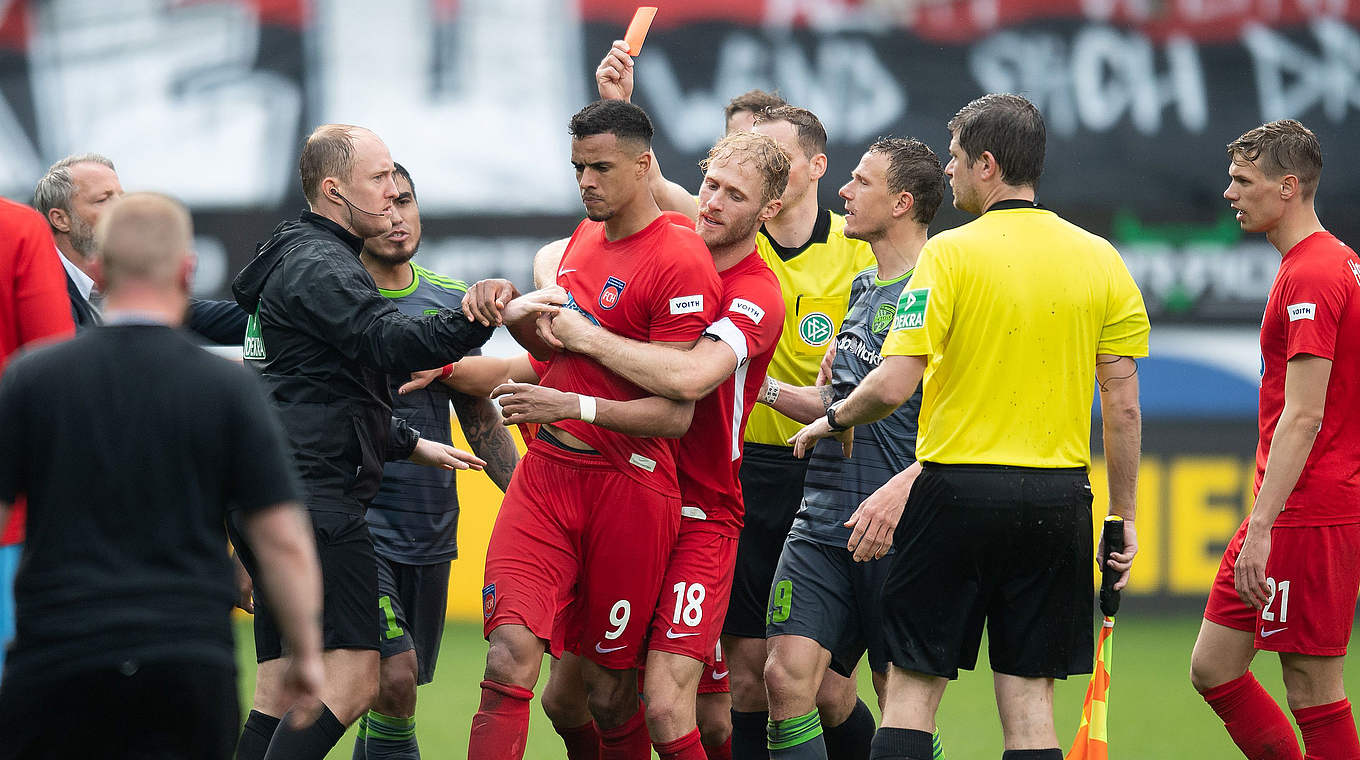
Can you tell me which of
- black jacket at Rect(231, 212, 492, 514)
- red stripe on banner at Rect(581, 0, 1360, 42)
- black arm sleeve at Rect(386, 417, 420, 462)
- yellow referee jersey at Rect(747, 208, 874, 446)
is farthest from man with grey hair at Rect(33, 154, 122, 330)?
red stripe on banner at Rect(581, 0, 1360, 42)

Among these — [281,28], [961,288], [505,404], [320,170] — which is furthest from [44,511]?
[281,28]

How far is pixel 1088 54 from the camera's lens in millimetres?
10984

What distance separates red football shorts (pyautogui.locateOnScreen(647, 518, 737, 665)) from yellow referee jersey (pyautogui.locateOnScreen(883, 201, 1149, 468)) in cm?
85

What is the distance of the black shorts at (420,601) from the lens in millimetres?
5703

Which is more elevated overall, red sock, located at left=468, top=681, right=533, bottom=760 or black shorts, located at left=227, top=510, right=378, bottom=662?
black shorts, located at left=227, top=510, right=378, bottom=662

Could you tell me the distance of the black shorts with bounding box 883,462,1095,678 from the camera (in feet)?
14.5

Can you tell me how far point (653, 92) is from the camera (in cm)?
1080

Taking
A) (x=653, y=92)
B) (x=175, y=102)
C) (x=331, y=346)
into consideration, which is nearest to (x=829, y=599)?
(x=331, y=346)

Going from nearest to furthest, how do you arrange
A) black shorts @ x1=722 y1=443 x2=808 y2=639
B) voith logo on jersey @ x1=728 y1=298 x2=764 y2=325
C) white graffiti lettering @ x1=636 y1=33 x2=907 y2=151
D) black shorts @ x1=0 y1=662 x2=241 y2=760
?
black shorts @ x1=0 y1=662 x2=241 y2=760 < voith logo on jersey @ x1=728 y1=298 x2=764 y2=325 < black shorts @ x1=722 y1=443 x2=808 y2=639 < white graffiti lettering @ x1=636 y1=33 x2=907 y2=151

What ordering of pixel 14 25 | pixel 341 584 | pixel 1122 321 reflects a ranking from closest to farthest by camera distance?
pixel 1122 321 < pixel 341 584 < pixel 14 25

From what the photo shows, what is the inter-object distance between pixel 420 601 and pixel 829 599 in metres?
1.72

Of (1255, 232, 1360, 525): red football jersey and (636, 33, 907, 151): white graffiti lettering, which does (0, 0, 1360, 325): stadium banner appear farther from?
(1255, 232, 1360, 525): red football jersey

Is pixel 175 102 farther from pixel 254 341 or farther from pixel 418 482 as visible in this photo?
pixel 254 341

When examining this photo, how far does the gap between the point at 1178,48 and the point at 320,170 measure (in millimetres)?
7981
